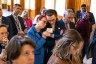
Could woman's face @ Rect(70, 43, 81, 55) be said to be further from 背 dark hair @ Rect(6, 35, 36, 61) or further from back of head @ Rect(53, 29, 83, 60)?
背 dark hair @ Rect(6, 35, 36, 61)

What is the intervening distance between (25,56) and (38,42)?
2.25 meters

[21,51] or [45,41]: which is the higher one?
[21,51]

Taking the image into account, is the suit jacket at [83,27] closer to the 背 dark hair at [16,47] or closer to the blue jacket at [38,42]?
the blue jacket at [38,42]

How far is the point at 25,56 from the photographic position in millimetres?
1941

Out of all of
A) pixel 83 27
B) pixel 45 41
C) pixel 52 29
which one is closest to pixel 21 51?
pixel 45 41

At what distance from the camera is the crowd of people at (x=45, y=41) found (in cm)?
197

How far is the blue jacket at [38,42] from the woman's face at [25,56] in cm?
218

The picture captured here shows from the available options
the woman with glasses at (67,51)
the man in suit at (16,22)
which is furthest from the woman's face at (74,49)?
the man in suit at (16,22)

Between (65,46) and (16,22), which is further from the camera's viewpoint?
(16,22)

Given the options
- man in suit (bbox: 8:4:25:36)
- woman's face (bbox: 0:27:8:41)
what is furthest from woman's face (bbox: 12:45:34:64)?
man in suit (bbox: 8:4:25:36)

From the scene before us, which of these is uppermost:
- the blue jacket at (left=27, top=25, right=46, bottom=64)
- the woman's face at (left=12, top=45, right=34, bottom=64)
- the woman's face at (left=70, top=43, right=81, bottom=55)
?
the woman's face at (left=12, top=45, right=34, bottom=64)

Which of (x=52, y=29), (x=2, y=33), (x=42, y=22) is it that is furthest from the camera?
(x=52, y=29)

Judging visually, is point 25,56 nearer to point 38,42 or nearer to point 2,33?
point 2,33

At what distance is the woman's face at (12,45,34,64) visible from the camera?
76.0 inches
